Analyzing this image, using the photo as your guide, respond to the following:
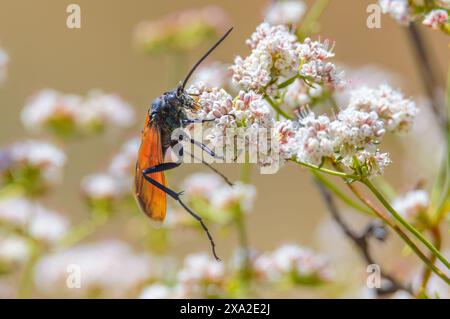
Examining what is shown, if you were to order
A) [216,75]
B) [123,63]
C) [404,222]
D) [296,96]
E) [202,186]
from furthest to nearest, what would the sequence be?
[123,63]
[202,186]
[216,75]
[296,96]
[404,222]

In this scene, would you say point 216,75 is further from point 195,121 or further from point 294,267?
point 294,267

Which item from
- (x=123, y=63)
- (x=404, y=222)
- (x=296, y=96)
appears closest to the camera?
(x=404, y=222)

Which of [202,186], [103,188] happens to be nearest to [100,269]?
[103,188]

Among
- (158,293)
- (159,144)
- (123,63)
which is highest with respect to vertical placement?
(123,63)

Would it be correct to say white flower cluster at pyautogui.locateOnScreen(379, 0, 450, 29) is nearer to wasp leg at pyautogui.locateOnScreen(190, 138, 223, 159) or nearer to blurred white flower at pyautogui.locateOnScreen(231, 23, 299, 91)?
blurred white flower at pyautogui.locateOnScreen(231, 23, 299, 91)

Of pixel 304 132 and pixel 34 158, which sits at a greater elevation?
pixel 34 158
